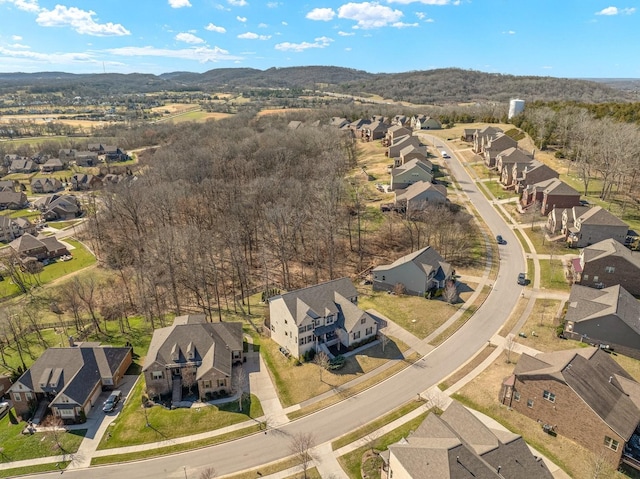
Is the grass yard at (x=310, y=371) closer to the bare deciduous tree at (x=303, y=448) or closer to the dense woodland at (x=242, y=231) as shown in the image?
the bare deciduous tree at (x=303, y=448)

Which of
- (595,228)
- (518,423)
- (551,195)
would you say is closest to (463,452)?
(518,423)

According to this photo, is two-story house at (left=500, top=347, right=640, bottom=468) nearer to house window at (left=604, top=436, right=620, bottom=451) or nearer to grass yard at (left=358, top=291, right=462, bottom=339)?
house window at (left=604, top=436, right=620, bottom=451)

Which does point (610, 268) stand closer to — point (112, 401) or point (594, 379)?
point (594, 379)

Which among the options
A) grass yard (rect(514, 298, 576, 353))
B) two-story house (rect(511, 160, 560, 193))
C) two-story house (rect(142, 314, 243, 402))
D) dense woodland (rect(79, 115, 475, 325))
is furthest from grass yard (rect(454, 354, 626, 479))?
two-story house (rect(511, 160, 560, 193))

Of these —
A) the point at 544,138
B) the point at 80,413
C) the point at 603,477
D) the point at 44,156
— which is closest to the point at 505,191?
the point at 544,138

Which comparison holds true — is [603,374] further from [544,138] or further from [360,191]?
[544,138]
